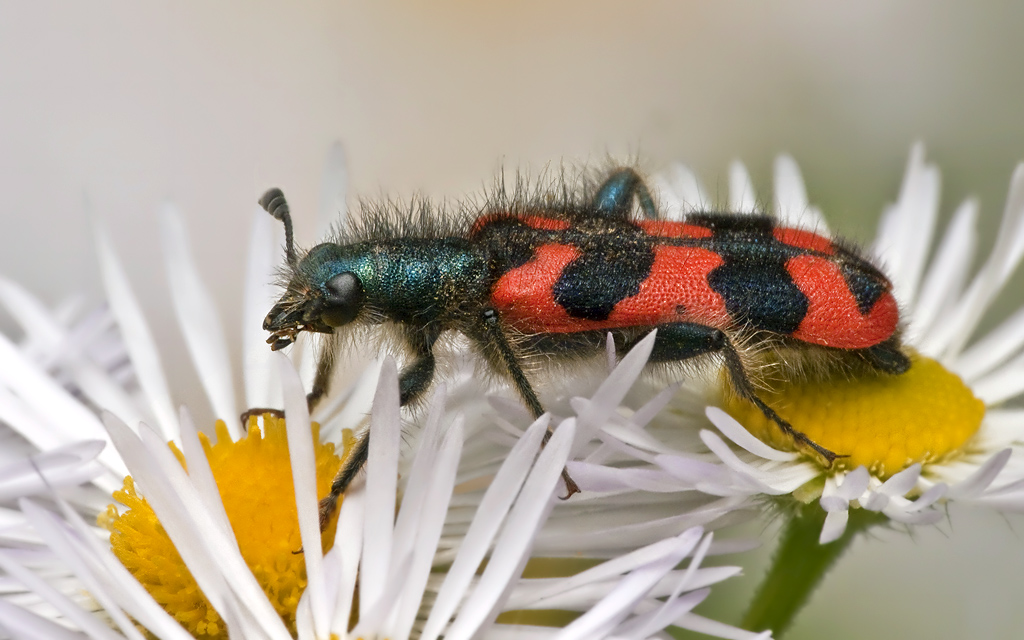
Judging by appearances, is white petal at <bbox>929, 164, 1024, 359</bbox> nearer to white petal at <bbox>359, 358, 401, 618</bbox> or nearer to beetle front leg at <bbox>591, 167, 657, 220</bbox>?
beetle front leg at <bbox>591, 167, 657, 220</bbox>

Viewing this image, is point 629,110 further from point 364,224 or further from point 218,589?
point 218,589

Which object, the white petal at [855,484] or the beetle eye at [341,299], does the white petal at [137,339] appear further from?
the white petal at [855,484]

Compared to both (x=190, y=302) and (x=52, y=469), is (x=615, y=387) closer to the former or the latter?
(x=52, y=469)

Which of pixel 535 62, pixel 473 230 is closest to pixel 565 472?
pixel 473 230

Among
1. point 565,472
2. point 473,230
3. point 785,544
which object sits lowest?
point 785,544

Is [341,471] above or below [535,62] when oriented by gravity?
below

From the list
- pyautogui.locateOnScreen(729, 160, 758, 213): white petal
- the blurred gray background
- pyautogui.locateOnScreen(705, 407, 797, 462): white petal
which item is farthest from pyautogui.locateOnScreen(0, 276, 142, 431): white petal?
the blurred gray background

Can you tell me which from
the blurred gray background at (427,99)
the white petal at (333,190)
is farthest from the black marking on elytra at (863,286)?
the blurred gray background at (427,99)
